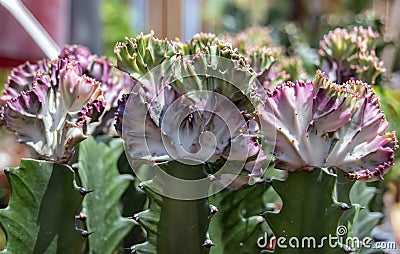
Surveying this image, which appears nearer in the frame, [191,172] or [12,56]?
[191,172]

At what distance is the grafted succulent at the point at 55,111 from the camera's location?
442 mm

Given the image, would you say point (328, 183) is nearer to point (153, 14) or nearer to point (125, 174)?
point (125, 174)

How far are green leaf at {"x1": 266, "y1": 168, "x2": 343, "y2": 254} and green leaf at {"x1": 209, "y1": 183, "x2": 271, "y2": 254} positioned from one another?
4 cm

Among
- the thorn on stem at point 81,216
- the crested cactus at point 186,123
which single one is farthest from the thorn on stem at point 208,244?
the thorn on stem at point 81,216

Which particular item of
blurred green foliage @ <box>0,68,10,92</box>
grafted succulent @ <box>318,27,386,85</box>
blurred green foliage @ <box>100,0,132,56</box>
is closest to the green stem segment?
grafted succulent @ <box>318,27,386,85</box>

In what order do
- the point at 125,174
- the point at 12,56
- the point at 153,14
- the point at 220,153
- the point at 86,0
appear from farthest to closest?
the point at 153,14 < the point at 86,0 < the point at 12,56 < the point at 125,174 < the point at 220,153

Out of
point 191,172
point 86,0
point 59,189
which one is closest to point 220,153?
point 191,172

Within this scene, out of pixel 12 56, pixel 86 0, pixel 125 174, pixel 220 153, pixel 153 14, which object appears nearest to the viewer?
pixel 220 153

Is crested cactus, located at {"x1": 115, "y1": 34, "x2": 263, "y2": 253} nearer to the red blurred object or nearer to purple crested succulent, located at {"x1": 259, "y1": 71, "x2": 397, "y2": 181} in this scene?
purple crested succulent, located at {"x1": 259, "y1": 71, "x2": 397, "y2": 181}

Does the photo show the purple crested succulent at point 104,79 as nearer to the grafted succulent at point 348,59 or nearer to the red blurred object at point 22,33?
the grafted succulent at point 348,59

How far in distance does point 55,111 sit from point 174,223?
129 mm

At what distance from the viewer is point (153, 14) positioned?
2.53m

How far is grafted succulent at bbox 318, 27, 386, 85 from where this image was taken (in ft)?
1.83

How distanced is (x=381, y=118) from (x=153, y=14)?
2198 millimetres
